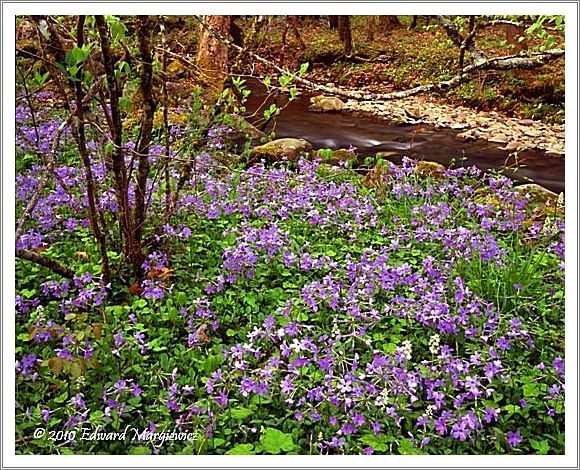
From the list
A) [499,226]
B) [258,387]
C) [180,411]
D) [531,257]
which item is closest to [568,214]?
[531,257]

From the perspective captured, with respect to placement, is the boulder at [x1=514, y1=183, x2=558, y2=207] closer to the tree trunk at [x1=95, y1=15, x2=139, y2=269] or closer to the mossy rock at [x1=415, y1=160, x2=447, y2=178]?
the mossy rock at [x1=415, y1=160, x2=447, y2=178]

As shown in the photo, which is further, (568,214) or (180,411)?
(568,214)

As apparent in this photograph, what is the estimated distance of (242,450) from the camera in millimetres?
2148

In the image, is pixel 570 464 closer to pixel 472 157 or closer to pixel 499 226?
pixel 499 226

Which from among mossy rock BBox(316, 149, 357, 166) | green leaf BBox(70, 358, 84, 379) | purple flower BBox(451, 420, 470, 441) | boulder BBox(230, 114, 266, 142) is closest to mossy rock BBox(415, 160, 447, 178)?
mossy rock BBox(316, 149, 357, 166)

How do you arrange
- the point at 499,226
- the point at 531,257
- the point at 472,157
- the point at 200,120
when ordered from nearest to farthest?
the point at 531,257 → the point at 499,226 → the point at 200,120 → the point at 472,157

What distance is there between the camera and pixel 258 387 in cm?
232

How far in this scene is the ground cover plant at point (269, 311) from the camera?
87.9 inches

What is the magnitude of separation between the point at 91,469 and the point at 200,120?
8.17 ft

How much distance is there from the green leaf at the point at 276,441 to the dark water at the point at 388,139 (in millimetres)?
2605

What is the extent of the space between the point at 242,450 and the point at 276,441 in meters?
0.11

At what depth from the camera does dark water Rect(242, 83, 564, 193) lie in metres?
4.52

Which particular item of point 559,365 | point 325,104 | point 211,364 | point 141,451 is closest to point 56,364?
point 141,451

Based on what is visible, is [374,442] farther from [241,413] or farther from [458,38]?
[458,38]
